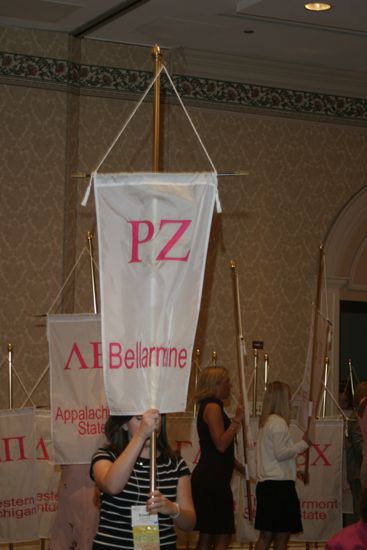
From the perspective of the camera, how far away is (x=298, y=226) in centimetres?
958

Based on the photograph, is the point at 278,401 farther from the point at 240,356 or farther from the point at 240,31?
the point at 240,31

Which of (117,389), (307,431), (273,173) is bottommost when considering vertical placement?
(307,431)

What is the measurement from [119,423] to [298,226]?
20.5 feet

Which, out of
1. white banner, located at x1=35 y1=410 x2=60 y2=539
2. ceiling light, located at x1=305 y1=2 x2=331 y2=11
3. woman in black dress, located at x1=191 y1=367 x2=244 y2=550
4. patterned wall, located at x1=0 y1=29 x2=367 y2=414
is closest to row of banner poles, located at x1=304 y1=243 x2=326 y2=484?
→ woman in black dress, located at x1=191 y1=367 x2=244 y2=550

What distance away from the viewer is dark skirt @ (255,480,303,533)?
669 cm

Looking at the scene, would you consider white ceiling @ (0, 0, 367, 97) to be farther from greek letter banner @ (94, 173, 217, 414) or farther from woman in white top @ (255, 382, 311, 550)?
greek letter banner @ (94, 173, 217, 414)

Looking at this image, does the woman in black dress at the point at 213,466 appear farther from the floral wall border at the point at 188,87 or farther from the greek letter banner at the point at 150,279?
the floral wall border at the point at 188,87

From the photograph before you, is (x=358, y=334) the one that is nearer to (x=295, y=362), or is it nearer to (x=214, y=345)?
(x=295, y=362)

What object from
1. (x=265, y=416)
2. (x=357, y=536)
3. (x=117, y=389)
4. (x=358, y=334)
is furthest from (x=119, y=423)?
(x=358, y=334)

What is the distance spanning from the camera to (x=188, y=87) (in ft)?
30.2

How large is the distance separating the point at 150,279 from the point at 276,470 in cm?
346

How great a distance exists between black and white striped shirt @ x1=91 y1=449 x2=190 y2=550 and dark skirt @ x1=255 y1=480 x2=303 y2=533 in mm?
3283

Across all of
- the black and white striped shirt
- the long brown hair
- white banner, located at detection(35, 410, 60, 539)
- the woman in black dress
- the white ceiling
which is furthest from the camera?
the white ceiling

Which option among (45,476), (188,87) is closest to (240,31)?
(188,87)
